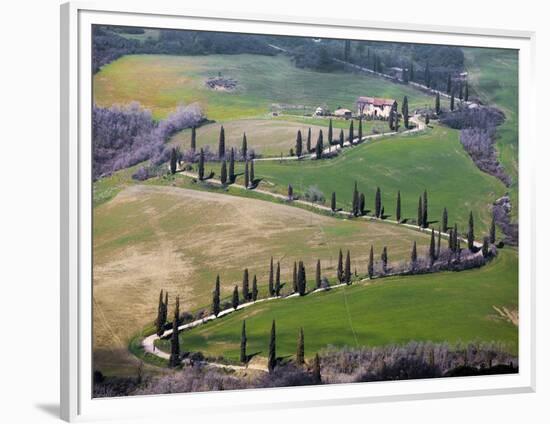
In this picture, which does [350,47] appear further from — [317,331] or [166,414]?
[166,414]

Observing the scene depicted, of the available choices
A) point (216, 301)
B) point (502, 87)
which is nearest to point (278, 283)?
point (216, 301)

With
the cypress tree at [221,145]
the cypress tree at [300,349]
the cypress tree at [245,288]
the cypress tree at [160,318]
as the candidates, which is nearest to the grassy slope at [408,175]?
the cypress tree at [221,145]

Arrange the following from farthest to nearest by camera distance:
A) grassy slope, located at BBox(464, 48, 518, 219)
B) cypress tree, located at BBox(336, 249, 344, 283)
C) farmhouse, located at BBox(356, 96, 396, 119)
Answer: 1. grassy slope, located at BBox(464, 48, 518, 219)
2. farmhouse, located at BBox(356, 96, 396, 119)
3. cypress tree, located at BBox(336, 249, 344, 283)

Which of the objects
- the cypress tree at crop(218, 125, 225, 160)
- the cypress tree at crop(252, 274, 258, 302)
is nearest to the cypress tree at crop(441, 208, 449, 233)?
the cypress tree at crop(252, 274, 258, 302)

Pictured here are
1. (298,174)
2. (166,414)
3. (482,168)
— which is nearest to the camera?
(166,414)

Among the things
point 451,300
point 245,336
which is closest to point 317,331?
point 245,336

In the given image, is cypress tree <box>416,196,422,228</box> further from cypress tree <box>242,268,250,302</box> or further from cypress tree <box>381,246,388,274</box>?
cypress tree <box>242,268,250,302</box>
